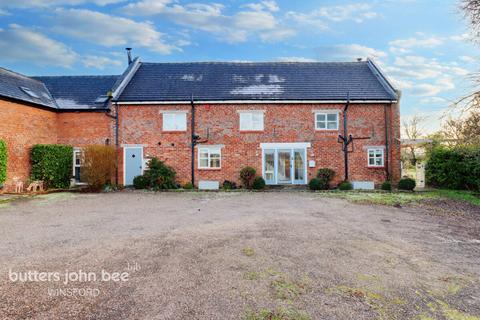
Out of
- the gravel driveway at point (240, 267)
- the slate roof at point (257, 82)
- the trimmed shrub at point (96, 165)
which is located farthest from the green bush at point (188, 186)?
the gravel driveway at point (240, 267)

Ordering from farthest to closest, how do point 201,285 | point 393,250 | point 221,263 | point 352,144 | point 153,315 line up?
point 352,144 < point 393,250 < point 221,263 < point 201,285 < point 153,315

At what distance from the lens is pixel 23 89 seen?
55.7 ft

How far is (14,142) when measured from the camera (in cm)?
1526

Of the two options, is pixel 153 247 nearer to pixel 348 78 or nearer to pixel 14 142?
pixel 14 142

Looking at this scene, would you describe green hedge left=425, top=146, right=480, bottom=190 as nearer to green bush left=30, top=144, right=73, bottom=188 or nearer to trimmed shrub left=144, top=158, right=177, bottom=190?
trimmed shrub left=144, top=158, right=177, bottom=190

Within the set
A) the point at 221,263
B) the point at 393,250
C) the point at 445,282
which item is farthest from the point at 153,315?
the point at 393,250

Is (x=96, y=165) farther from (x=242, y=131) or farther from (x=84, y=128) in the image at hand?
(x=242, y=131)

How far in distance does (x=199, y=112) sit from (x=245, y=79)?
4254mm

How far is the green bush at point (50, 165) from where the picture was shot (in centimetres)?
1603

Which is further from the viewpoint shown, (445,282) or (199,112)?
(199,112)

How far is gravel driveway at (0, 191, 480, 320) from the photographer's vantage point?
3.46 meters

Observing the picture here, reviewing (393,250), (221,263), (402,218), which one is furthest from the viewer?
(402,218)

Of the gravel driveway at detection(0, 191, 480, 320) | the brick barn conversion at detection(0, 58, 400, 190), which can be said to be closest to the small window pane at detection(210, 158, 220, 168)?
the brick barn conversion at detection(0, 58, 400, 190)

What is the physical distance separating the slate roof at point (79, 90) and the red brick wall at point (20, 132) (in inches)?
76.1
